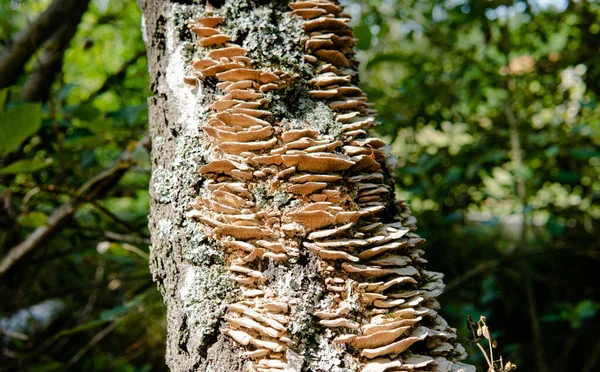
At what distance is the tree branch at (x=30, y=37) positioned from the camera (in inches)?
79.3

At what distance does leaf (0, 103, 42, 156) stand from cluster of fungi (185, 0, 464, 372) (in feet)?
2.51

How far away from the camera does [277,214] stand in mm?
745

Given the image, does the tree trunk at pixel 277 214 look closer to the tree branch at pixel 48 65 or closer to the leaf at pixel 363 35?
the leaf at pixel 363 35

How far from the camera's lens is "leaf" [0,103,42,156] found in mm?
1321

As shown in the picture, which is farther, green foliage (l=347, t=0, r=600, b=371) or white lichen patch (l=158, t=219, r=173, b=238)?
green foliage (l=347, t=0, r=600, b=371)

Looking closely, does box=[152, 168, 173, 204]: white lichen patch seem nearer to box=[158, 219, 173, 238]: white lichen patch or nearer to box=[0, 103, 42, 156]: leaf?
box=[158, 219, 173, 238]: white lichen patch

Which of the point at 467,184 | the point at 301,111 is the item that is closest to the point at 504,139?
the point at 467,184

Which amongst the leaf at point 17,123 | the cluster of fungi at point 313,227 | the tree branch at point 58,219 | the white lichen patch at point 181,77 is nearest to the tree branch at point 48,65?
the tree branch at point 58,219

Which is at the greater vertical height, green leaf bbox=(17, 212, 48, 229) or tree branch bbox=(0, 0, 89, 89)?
tree branch bbox=(0, 0, 89, 89)

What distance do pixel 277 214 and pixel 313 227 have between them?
0.21 feet

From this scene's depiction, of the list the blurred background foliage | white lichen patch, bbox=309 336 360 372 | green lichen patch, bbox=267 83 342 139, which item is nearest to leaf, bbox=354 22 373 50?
the blurred background foliage

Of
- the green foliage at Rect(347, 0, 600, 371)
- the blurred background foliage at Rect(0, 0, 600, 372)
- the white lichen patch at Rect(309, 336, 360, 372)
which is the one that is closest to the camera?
the white lichen patch at Rect(309, 336, 360, 372)

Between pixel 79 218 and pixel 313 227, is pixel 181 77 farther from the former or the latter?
pixel 79 218

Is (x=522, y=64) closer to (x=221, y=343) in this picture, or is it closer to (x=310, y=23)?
(x=310, y=23)
